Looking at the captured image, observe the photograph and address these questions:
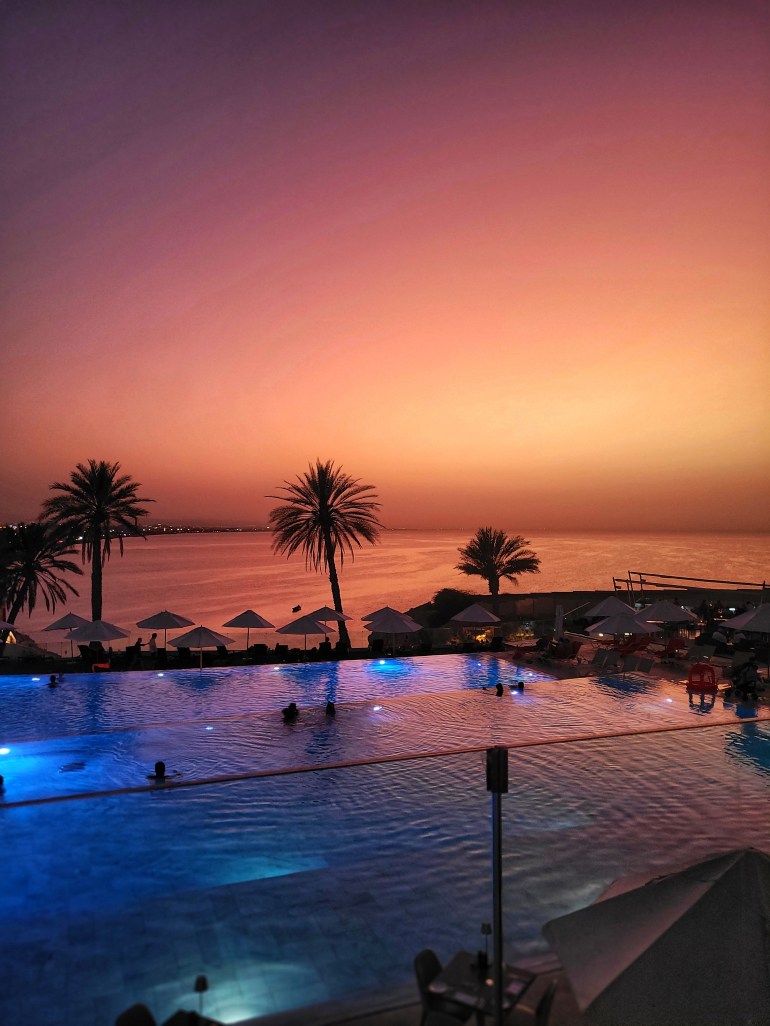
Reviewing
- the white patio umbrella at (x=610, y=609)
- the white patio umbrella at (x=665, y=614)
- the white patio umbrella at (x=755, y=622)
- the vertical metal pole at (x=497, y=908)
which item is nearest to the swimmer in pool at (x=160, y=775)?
the vertical metal pole at (x=497, y=908)

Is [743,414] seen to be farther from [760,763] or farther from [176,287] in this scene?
[760,763]

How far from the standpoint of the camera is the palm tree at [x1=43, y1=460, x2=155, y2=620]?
3180 centimetres

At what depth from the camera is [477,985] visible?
4.25m

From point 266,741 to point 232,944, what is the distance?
8.82m

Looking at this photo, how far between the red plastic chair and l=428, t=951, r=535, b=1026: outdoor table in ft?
48.0

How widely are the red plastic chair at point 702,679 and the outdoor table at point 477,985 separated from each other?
14.6 meters

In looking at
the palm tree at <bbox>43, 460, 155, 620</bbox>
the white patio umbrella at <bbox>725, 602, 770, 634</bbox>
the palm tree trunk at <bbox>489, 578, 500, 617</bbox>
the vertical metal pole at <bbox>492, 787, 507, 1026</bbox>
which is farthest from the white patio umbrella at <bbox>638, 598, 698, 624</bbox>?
the palm tree at <bbox>43, 460, 155, 620</bbox>

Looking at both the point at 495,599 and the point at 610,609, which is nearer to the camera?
the point at 610,609

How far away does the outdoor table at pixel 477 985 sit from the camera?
416 centimetres

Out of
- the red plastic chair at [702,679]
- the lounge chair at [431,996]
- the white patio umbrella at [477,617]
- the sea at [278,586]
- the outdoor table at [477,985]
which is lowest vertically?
the sea at [278,586]

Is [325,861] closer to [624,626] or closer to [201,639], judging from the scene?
[201,639]

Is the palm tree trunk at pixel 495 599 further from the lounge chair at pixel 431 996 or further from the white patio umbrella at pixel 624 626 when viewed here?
the lounge chair at pixel 431 996

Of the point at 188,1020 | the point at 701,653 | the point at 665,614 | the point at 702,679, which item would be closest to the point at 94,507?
the point at 665,614

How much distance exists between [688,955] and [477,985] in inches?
53.3
